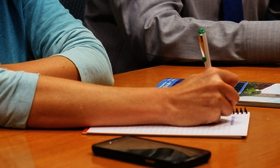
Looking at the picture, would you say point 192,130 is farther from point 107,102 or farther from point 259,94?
point 259,94

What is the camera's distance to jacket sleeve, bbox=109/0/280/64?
4.22 ft

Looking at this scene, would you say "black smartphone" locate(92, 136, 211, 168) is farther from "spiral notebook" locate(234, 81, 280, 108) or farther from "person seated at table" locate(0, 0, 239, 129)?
"spiral notebook" locate(234, 81, 280, 108)

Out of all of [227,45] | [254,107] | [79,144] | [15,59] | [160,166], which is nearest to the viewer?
[160,166]

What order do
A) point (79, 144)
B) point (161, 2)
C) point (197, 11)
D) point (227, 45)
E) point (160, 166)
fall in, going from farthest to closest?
point (197, 11), point (161, 2), point (227, 45), point (79, 144), point (160, 166)

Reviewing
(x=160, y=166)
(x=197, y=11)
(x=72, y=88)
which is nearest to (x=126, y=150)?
(x=160, y=166)

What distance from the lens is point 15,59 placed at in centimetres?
121

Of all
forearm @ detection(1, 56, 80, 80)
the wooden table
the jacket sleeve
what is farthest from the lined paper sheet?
the jacket sleeve

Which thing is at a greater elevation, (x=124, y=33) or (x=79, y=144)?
(x=79, y=144)

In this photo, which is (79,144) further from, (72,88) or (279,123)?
(279,123)

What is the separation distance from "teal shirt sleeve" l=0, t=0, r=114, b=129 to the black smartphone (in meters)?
0.21

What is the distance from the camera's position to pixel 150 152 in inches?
24.3

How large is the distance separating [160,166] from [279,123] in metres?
0.31

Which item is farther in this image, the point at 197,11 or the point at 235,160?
the point at 197,11

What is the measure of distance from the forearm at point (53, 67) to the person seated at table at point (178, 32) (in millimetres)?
453
